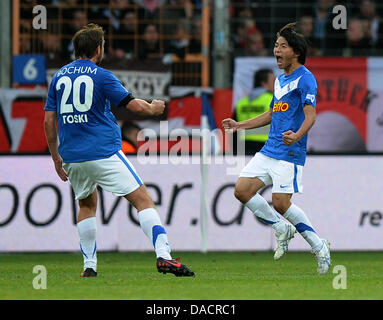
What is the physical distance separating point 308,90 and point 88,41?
195 centimetres

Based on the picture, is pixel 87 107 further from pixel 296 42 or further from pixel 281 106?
pixel 296 42

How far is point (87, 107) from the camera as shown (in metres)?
8.32

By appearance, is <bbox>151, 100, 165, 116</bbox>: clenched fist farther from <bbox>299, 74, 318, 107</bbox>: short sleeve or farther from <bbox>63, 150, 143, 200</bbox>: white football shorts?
<bbox>299, 74, 318, 107</bbox>: short sleeve

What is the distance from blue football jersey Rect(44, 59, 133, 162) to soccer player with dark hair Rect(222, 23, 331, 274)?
1.46 meters

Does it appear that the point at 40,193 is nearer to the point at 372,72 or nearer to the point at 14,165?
the point at 14,165

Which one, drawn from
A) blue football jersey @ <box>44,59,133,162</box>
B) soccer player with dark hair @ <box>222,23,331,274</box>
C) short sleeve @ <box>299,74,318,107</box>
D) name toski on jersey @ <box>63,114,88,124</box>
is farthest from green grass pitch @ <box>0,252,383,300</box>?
short sleeve @ <box>299,74,318,107</box>

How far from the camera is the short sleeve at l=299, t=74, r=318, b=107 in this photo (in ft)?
29.6

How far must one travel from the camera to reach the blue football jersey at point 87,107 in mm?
8297

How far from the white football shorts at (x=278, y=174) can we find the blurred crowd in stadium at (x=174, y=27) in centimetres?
801

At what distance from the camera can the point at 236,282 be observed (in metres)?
8.29

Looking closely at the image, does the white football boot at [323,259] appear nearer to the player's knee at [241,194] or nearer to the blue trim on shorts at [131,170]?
the player's knee at [241,194]

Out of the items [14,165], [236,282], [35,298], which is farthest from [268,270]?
[14,165]

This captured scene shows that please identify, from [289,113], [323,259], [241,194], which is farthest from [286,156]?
[323,259]

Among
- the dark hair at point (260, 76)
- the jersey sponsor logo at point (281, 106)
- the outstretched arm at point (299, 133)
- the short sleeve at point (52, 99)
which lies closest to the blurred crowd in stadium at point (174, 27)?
the dark hair at point (260, 76)
